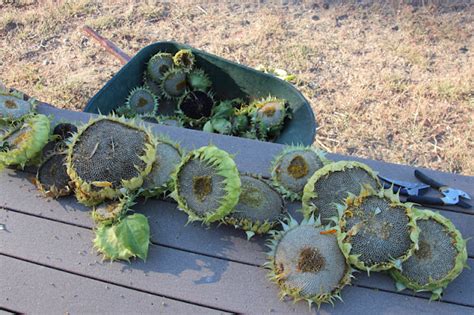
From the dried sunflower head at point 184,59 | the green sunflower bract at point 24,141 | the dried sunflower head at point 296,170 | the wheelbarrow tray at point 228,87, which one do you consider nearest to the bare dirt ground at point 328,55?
the wheelbarrow tray at point 228,87

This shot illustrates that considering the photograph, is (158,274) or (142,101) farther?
(142,101)

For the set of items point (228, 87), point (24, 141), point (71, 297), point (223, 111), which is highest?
point (24, 141)

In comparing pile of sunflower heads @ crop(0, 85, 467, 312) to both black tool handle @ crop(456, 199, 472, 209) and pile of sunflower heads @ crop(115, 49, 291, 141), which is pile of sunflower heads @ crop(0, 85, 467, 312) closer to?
black tool handle @ crop(456, 199, 472, 209)

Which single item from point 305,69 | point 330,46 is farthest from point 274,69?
point 330,46

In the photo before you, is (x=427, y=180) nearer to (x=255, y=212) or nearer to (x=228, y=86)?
(x=255, y=212)

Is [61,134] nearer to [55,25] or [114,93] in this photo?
[114,93]

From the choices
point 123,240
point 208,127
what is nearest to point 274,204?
point 123,240

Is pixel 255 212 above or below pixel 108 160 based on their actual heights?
below
